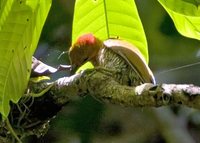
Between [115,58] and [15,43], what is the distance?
0.25 m

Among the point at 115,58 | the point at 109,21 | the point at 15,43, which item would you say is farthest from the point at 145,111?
the point at 15,43

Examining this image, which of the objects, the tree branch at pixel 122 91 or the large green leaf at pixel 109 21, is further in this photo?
the large green leaf at pixel 109 21

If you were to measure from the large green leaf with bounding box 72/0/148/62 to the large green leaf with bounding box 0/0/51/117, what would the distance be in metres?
0.29

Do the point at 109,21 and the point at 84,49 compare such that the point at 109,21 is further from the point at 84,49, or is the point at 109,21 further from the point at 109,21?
the point at 84,49

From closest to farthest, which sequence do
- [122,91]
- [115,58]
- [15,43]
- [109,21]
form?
[122,91]
[15,43]
[115,58]
[109,21]

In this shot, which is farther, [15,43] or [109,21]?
[109,21]

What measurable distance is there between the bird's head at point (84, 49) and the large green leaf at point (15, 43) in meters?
0.20

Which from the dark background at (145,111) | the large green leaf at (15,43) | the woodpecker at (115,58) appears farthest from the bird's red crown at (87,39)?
the dark background at (145,111)

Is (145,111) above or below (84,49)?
below

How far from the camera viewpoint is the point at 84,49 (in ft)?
5.02

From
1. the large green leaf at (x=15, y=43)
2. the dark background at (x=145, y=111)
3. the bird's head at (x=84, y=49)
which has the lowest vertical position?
the dark background at (x=145, y=111)

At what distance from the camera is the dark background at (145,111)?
239 cm

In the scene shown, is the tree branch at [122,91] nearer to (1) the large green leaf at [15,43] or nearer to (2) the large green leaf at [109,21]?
(1) the large green leaf at [15,43]

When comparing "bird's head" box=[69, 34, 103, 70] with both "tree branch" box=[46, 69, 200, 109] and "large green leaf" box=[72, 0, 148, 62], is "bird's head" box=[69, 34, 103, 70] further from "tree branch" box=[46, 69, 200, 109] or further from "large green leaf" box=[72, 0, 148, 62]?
"tree branch" box=[46, 69, 200, 109]
